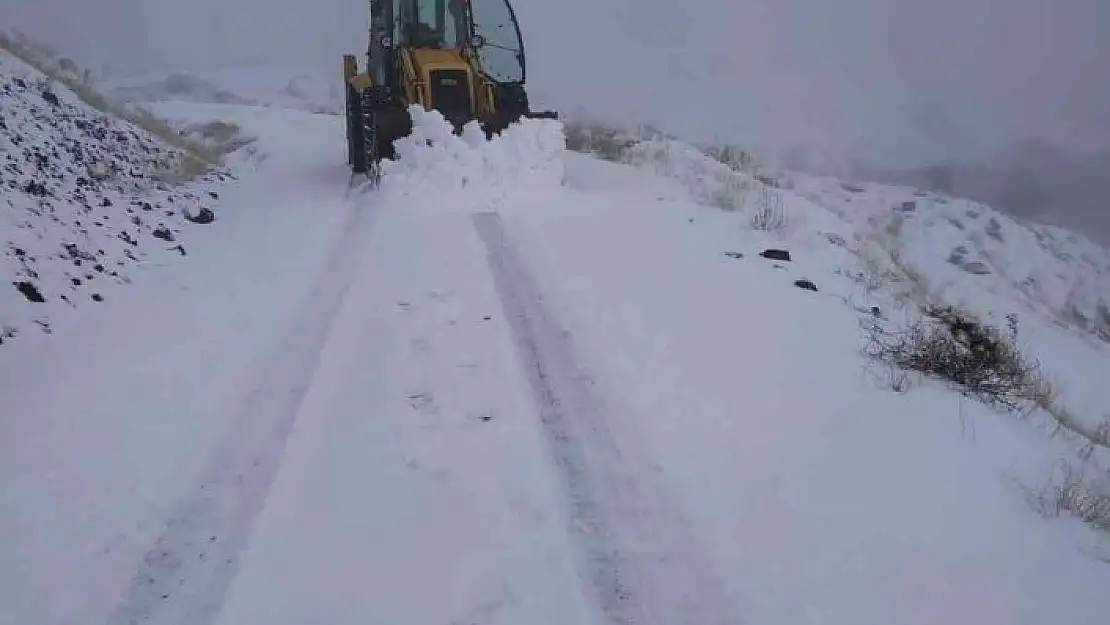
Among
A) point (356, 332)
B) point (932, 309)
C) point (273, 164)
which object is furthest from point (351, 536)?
point (273, 164)

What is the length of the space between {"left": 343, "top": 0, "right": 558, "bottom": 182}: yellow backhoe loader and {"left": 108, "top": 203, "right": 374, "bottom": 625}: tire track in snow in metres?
5.97

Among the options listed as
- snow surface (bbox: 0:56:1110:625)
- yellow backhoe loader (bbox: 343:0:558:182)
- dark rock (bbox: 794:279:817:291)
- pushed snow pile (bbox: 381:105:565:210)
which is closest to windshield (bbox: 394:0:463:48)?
yellow backhoe loader (bbox: 343:0:558:182)

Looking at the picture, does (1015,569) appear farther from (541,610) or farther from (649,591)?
(541,610)

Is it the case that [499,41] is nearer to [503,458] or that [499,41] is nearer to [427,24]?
[427,24]

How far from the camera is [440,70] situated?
10.7 metres

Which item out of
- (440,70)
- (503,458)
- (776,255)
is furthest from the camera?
(440,70)

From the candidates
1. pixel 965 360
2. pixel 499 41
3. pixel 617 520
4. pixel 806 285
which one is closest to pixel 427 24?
pixel 499 41

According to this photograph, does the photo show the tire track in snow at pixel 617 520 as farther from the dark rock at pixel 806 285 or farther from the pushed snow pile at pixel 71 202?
the pushed snow pile at pixel 71 202

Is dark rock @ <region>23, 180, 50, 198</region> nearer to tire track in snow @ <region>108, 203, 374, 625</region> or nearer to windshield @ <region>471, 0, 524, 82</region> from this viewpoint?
tire track in snow @ <region>108, 203, 374, 625</region>

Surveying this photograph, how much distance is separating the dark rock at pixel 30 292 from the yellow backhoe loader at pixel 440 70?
16.9 feet

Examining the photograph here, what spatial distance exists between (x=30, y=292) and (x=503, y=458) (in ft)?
12.2

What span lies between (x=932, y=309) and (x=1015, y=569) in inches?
150

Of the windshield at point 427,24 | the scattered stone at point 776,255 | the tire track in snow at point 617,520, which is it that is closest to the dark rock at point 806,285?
the scattered stone at point 776,255

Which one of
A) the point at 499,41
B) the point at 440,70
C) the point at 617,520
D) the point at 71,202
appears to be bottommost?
the point at 617,520
